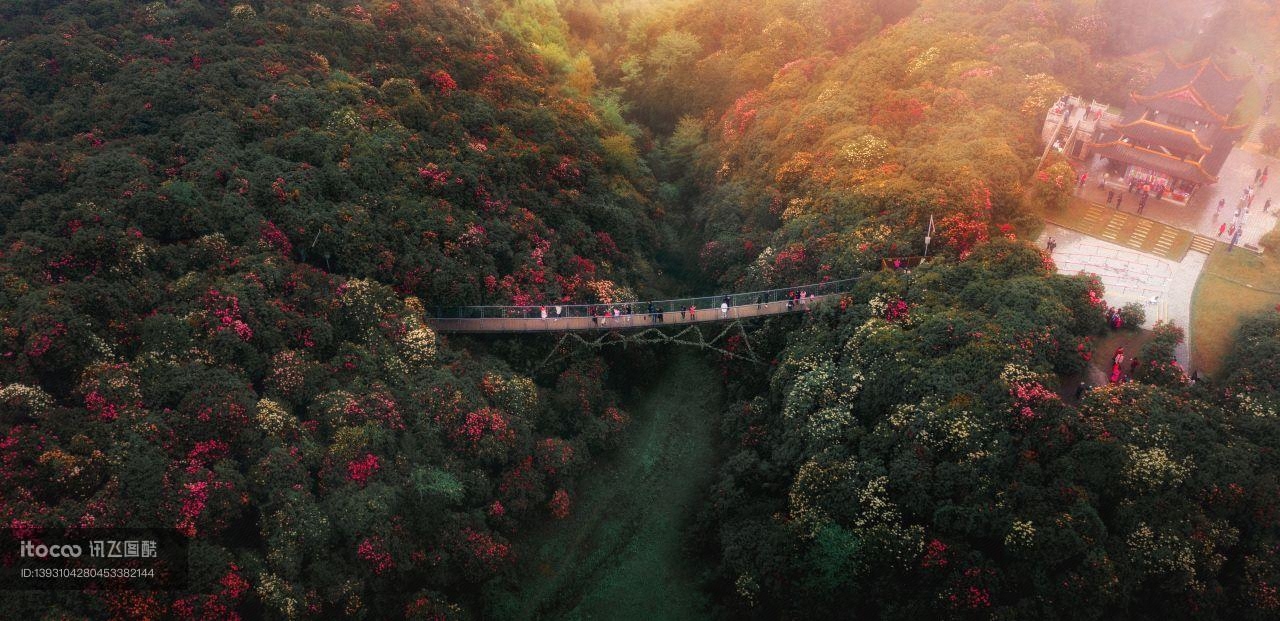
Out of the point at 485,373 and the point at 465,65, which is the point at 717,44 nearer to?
the point at 465,65

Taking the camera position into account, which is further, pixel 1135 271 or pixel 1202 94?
pixel 1202 94

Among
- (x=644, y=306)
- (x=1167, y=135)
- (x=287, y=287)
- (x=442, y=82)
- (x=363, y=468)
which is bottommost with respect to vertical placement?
(x=644, y=306)

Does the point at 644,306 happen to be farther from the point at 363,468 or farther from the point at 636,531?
the point at 363,468

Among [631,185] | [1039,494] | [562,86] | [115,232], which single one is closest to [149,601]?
[115,232]

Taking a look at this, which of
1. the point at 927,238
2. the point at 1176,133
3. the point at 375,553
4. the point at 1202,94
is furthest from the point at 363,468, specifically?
the point at 1202,94

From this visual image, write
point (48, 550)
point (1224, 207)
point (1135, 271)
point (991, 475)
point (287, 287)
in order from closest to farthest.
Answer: point (48, 550), point (991, 475), point (287, 287), point (1135, 271), point (1224, 207)

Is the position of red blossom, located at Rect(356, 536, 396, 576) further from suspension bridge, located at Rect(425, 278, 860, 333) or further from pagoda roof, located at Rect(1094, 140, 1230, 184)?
pagoda roof, located at Rect(1094, 140, 1230, 184)

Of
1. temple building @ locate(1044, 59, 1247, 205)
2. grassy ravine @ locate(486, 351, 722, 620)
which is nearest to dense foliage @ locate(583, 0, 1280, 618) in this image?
grassy ravine @ locate(486, 351, 722, 620)
